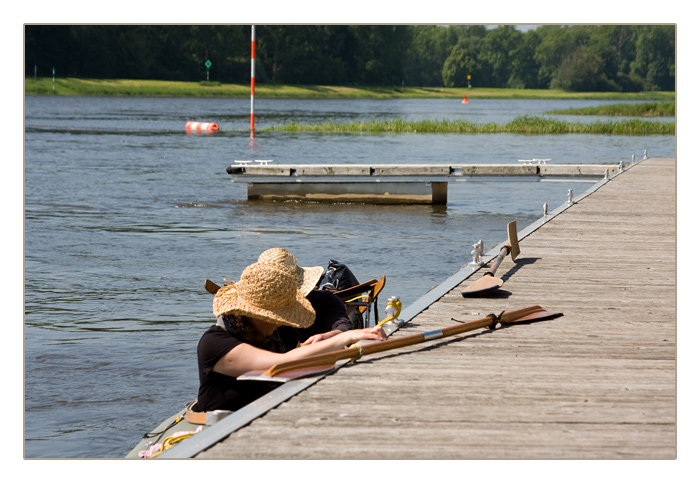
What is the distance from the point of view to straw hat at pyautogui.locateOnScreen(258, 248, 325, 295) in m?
5.24

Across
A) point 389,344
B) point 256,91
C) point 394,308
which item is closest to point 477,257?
point 394,308

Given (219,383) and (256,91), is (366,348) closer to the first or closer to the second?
(219,383)

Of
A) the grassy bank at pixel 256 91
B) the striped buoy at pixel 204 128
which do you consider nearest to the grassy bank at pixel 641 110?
the grassy bank at pixel 256 91

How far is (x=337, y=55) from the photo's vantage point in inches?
3364

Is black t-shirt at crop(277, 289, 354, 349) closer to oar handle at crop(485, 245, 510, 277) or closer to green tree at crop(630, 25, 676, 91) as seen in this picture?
oar handle at crop(485, 245, 510, 277)

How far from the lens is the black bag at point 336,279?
22.4ft

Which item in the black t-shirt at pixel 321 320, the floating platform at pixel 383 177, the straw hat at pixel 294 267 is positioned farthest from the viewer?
the floating platform at pixel 383 177

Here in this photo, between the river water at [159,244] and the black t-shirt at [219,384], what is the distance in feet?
6.37

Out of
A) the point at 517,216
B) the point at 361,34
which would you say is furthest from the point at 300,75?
the point at 517,216

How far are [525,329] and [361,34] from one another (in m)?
82.6

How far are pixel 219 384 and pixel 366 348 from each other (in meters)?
0.87

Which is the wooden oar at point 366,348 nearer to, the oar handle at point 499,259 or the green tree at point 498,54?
the oar handle at point 499,259

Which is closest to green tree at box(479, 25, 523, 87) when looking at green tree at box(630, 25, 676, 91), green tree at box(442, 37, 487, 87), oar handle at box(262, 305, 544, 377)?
green tree at box(442, 37, 487, 87)

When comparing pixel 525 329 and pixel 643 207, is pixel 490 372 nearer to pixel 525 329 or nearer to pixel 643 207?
pixel 525 329
